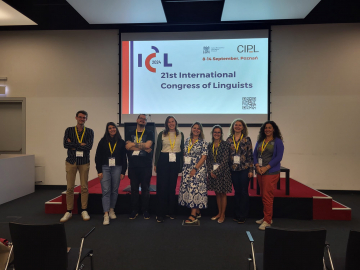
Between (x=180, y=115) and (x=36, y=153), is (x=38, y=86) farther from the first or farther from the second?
(x=180, y=115)

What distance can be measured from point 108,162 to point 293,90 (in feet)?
13.5

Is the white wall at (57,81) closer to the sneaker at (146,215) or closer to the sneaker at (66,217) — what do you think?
the sneaker at (66,217)

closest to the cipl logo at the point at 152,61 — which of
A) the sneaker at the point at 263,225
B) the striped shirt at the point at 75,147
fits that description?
the striped shirt at the point at 75,147

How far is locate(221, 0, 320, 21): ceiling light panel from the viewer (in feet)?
13.0

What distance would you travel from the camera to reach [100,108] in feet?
17.0

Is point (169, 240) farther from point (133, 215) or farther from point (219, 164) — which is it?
point (219, 164)

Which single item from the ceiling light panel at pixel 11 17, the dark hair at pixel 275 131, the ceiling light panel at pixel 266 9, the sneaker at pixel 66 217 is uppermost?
the ceiling light panel at pixel 266 9

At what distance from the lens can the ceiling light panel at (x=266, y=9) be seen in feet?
13.0

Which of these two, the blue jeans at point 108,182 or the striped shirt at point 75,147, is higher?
the striped shirt at point 75,147

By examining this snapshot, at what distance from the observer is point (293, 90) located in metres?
4.89

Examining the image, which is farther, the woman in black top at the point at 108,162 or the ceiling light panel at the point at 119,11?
the ceiling light panel at the point at 119,11

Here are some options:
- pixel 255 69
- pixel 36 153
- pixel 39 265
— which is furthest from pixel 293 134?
pixel 36 153

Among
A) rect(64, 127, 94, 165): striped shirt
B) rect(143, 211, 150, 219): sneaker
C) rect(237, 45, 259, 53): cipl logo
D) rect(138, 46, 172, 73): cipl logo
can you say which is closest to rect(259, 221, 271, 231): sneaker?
rect(143, 211, 150, 219): sneaker

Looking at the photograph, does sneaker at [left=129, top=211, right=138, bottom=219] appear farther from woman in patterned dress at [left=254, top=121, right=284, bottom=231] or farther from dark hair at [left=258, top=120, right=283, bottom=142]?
dark hair at [left=258, top=120, right=283, bottom=142]
